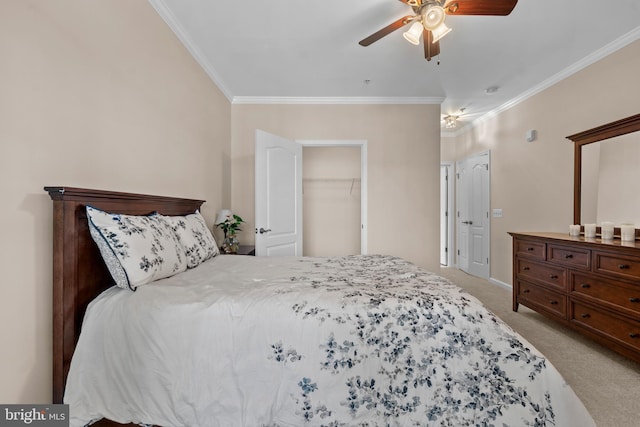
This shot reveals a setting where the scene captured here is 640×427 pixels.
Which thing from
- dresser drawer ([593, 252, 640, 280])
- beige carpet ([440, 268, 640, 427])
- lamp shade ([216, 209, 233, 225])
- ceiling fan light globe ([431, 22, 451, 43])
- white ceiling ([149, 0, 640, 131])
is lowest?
beige carpet ([440, 268, 640, 427])

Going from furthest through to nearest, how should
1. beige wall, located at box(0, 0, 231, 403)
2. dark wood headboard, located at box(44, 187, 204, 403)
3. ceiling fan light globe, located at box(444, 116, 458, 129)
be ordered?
ceiling fan light globe, located at box(444, 116, 458, 129) < dark wood headboard, located at box(44, 187, 204, 403) < beige wall, located at box(0, 0, 231, 403)

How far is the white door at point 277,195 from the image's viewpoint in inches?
113

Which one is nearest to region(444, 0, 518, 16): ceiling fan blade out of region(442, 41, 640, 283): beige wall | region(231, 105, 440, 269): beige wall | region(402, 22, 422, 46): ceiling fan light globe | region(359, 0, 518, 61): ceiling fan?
region(359, 0, 518, 61): ceiling fan

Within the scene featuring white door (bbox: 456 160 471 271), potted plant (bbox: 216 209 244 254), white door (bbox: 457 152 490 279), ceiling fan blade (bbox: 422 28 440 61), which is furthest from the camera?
white door (bbox: 456 160 471 271)

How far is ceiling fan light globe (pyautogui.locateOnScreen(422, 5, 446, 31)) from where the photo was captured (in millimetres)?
1616

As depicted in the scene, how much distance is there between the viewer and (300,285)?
140 centimetres

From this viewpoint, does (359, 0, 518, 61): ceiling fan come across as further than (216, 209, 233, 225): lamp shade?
No

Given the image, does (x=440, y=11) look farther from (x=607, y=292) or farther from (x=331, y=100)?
(x=607, y=292)

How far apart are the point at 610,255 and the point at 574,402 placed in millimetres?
1735

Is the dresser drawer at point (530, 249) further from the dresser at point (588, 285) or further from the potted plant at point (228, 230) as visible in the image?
the potted plant at point (228, 230)

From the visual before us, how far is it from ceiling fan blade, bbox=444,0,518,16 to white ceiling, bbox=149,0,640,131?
481 mm

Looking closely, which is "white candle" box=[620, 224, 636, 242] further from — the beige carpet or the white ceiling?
the white ceiling

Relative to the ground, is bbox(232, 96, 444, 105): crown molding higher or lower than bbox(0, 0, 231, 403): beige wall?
higher

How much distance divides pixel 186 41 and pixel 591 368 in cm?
429
